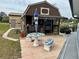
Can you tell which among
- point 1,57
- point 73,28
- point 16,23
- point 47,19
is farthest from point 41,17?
point 16,23

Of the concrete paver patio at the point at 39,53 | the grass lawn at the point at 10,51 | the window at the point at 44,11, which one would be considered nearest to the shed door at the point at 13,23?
the window at the point at 44,11

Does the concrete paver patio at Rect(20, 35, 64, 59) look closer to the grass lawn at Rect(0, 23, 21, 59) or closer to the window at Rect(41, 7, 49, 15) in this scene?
the grass lawn at Rect(0, 23, 21, 59)

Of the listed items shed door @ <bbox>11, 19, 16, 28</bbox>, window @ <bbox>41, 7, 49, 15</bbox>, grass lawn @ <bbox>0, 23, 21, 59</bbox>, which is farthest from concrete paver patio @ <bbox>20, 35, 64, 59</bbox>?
shed door @ <bbox>11, 19, 16, 28</bbox>

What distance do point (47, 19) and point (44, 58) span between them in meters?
16.9

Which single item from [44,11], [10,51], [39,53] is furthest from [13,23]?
[39,53]

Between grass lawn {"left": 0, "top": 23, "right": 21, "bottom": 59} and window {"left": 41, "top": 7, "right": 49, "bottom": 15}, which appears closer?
grass lawn {"left": 0, "top": 23, "right": 21, "bottom": 59}

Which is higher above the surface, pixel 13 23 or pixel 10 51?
pixel 13 23

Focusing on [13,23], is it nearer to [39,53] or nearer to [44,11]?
[44,11]

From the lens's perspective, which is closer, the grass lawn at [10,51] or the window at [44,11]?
the grass lawn at [10,51]

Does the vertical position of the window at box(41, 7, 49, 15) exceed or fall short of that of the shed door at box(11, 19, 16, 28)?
it exceeds it

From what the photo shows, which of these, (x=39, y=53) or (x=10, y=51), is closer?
(x=39, y=53)

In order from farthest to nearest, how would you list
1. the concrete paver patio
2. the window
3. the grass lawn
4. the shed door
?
the shed door, the window, the grass lawn, the concrete paver patio

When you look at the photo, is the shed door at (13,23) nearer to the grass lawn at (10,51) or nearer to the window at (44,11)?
the window at (44,11)

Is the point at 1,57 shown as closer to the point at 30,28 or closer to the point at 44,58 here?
the point at 44,58
